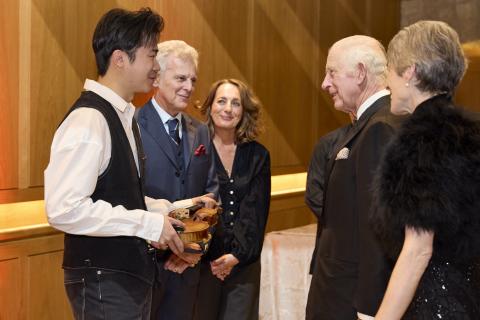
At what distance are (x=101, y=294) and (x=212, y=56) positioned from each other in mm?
3412

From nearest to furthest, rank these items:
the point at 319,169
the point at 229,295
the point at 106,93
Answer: the point at 106,93 < the point at 229,295 < the point at 319,169

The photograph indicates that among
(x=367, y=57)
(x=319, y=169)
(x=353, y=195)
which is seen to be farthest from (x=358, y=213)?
(x=319, y=169)

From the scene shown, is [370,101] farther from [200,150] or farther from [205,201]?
[200,150]

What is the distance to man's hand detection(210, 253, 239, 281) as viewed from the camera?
3.58 metres

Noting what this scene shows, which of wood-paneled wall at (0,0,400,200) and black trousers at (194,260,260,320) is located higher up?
wood-paneled wall at (0,0,400,200)

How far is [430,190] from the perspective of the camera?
1970mm

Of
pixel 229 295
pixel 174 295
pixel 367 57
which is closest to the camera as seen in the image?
pixel 367 57

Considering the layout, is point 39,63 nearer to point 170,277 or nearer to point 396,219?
point 170,277

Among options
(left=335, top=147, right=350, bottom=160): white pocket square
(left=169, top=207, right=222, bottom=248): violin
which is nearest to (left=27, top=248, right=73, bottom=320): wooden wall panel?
(left=169, top=207, right=222, bottom=248): violin

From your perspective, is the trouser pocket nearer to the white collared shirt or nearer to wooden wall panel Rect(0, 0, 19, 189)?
the white collared shirt

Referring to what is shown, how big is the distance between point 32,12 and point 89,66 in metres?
0.50

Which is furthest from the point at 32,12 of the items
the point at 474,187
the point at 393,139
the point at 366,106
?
the point at 474,187

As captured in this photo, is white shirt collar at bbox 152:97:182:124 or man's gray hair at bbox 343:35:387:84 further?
white shirt collar at bbox 152:97:182:124

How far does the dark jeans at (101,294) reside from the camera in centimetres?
220
